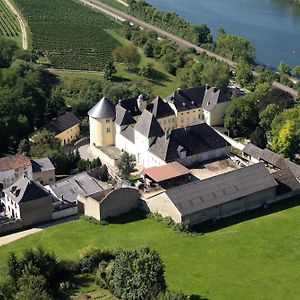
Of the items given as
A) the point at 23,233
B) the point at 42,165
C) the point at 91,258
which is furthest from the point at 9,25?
the point at 91,258

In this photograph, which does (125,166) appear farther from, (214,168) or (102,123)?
(102,123)

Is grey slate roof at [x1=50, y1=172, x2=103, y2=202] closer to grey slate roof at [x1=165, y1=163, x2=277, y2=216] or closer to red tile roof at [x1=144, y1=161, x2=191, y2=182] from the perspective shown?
red tile roof at [x1=144, y1=161, x2=191, y2=182]

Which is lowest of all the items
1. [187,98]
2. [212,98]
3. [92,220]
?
[92,220]

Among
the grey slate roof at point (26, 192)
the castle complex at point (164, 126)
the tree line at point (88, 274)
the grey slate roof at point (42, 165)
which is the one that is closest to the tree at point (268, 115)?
the castle complex at point (164, 126)

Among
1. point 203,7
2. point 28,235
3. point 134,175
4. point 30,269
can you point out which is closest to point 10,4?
point 203,7

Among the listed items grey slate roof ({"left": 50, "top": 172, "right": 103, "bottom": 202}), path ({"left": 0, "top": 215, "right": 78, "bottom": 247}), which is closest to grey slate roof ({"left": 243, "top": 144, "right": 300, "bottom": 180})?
grey slate roof ({"left": 50, "top": 172, "right": 103, "bottom": 202})

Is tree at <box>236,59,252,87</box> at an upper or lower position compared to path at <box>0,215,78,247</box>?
upper
